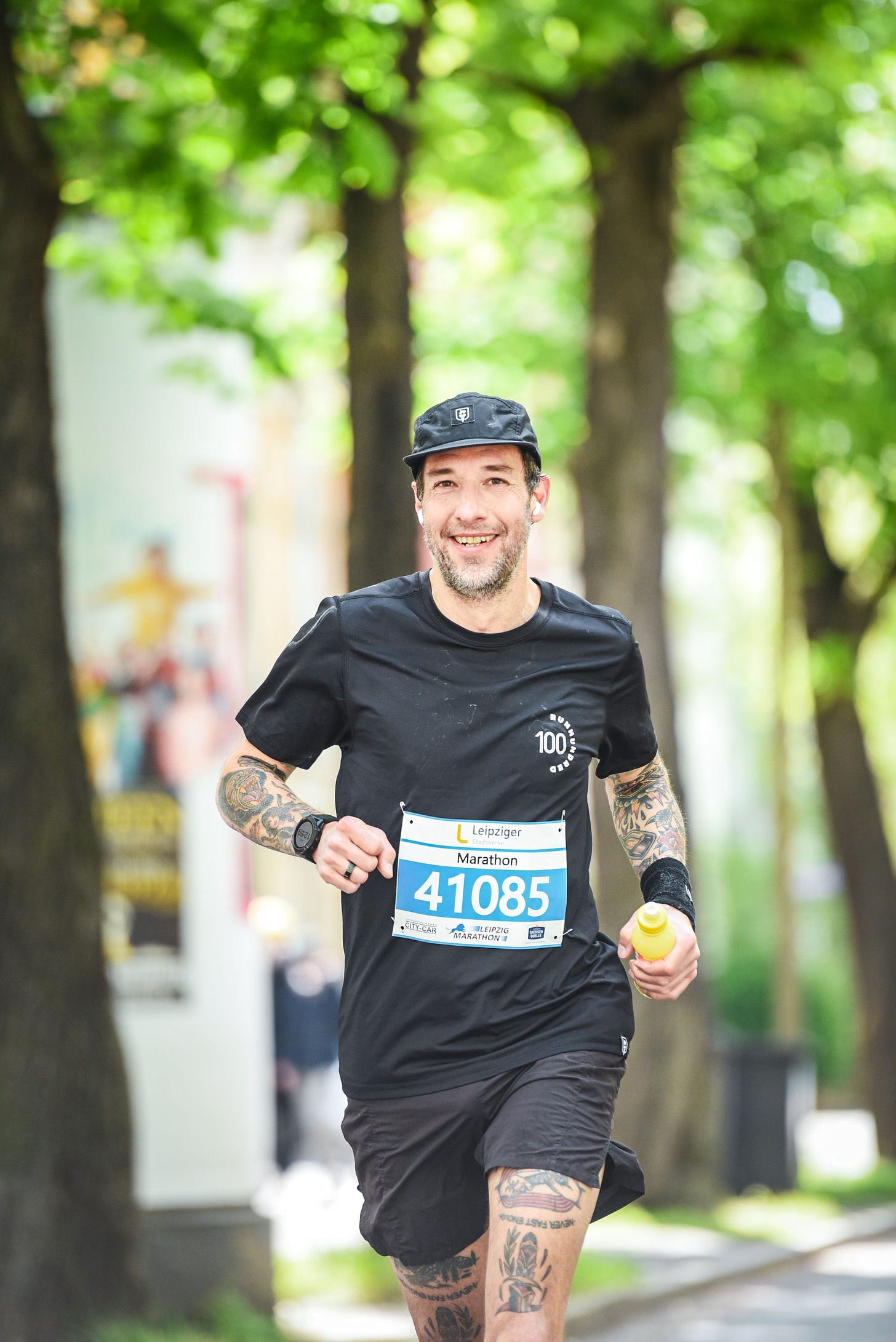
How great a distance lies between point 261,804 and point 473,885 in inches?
19.6

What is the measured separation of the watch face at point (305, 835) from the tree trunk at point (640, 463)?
9.38 meters

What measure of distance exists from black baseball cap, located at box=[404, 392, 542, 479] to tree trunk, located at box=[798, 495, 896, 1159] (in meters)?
14.7

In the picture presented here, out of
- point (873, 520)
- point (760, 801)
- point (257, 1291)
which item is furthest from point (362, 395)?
point (760, 801)

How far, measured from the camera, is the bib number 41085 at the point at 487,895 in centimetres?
422

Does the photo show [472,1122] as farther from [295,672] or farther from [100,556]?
[100,556]

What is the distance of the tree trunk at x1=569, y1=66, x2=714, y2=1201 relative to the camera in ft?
45.2

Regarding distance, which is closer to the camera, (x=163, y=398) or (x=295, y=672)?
(x=295, y=672)

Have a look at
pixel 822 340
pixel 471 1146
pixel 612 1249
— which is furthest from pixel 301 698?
pixel 822 340

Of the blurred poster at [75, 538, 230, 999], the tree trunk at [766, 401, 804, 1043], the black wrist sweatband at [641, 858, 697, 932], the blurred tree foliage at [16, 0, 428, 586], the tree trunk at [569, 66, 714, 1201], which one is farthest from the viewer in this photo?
the tree trunk at [766, 401, 804, 1043]

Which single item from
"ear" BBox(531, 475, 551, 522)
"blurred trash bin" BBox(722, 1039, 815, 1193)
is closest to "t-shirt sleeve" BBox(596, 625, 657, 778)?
"ear" BBox(531, 475, 551, 522)

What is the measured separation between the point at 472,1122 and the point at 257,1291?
607cm

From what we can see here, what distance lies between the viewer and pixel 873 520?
20.0 metres

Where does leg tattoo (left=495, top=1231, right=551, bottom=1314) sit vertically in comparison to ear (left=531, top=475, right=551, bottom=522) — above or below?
below

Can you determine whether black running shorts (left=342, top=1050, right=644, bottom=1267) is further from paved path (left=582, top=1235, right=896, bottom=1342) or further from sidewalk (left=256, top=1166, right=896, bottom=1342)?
paved path (left=582, top=1235, right=896, bottom=1342)
